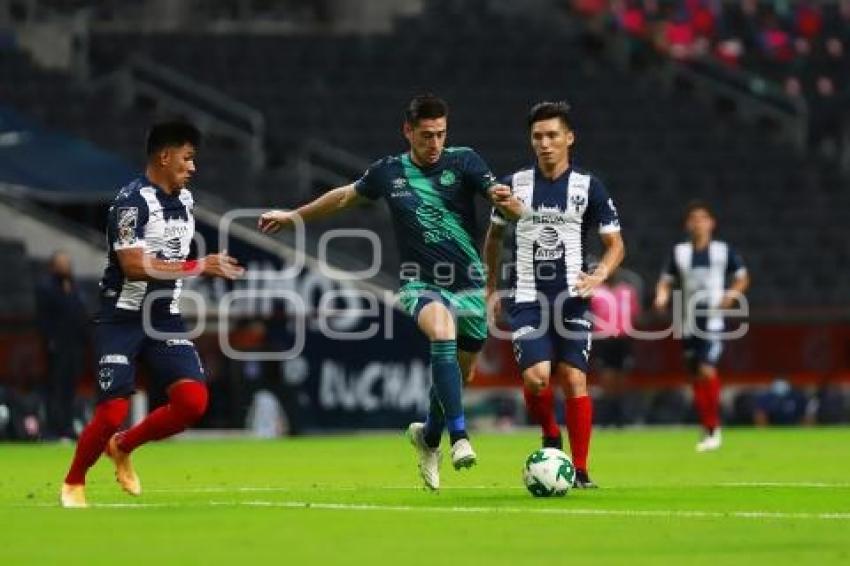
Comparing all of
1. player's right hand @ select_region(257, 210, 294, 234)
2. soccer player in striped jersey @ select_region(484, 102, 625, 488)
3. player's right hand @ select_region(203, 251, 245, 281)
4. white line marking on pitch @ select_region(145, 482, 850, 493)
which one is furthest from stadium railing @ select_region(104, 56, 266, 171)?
player's right hand @ select_region(203, 251, 245, 281)

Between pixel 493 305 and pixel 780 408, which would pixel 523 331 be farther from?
pixel 780 408

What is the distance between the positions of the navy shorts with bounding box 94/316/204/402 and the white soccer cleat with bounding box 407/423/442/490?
1506 mm

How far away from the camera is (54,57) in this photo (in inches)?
1359

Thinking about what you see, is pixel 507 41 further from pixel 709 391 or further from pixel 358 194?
pixel 358 194

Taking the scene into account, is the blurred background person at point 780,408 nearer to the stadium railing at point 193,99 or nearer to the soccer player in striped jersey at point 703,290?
the soccer player in striped jersey at point 703,290

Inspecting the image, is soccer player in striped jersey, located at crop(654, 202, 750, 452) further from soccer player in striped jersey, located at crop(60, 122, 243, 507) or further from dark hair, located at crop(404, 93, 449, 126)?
soccer player in striped jersey, located at crop(60, 122, 243, 507)

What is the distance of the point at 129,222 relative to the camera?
1308cm

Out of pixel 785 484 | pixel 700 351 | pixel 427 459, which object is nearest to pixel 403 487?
pixel 427 459

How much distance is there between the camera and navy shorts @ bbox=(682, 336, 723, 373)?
23920 millimetres

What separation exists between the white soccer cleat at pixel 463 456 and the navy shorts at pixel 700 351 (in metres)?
10.8

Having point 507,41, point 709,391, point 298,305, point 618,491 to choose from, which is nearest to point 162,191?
point 618,491

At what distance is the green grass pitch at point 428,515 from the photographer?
10.1m

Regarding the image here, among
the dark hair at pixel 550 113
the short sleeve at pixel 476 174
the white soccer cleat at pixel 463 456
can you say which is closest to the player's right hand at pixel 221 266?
the white soccer cleat at pixel 463 456

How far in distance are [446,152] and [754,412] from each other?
16.6 metres
